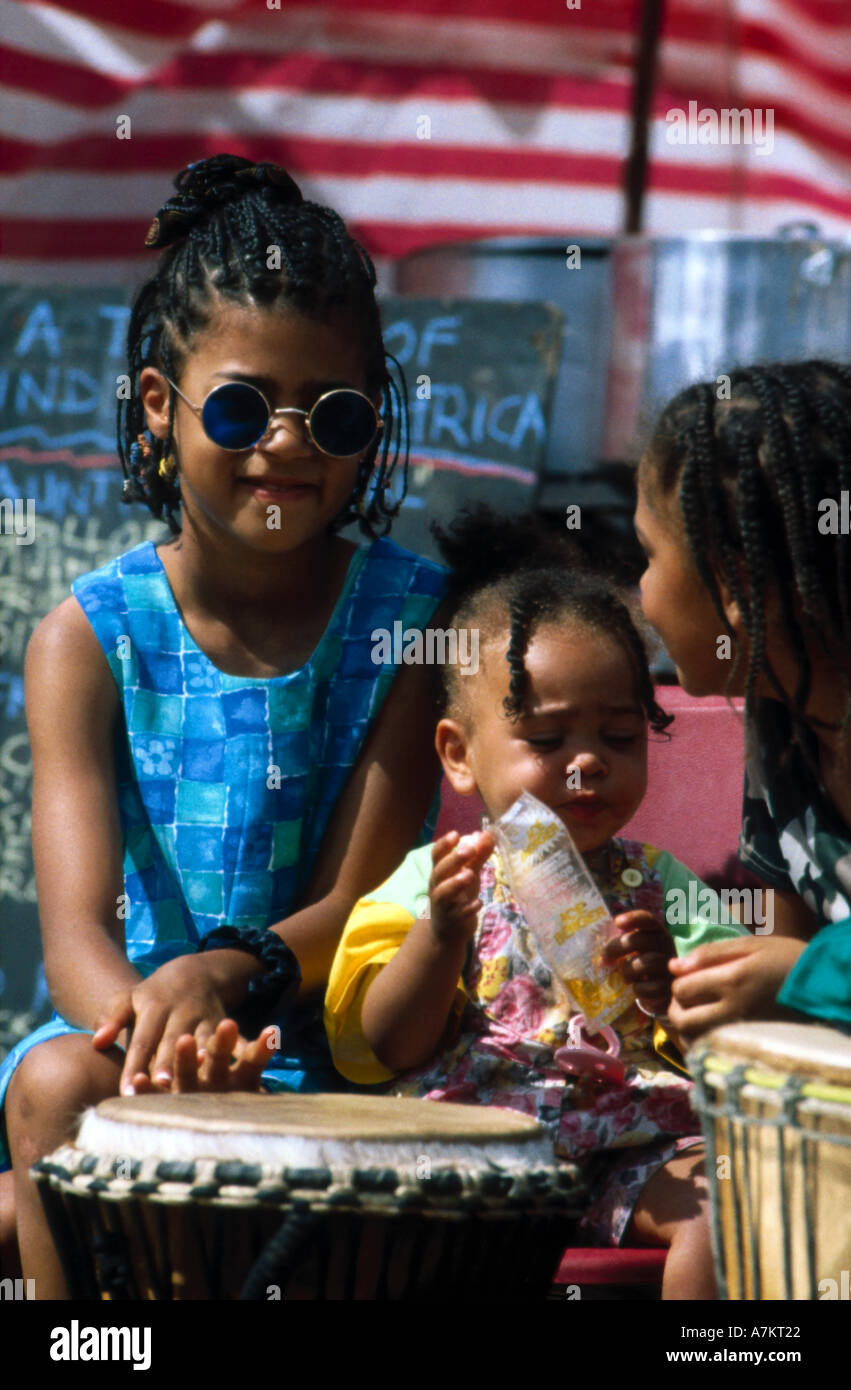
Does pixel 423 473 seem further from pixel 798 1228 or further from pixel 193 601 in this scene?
pixel 798 1228

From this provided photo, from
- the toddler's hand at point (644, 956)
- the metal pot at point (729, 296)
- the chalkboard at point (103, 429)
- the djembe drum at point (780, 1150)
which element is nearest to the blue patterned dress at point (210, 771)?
the toddler's hand at point (644, 956)

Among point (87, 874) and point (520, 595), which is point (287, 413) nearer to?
point (520, 595)

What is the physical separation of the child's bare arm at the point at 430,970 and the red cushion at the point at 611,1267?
31cm

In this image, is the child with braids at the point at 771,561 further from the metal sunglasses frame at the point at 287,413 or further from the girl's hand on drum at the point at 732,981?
the metal sunglasses frame at the point at 287,413

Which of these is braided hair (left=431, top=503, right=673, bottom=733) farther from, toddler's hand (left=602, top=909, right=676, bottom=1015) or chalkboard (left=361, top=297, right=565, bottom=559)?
chalkboard (left=361, top=297, right=565, bottom=559)

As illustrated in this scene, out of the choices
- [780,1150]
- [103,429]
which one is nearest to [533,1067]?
[780,1150]

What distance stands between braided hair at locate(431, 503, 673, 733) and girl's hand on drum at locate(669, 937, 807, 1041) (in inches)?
21.2

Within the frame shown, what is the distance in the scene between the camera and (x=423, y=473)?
4090 mm

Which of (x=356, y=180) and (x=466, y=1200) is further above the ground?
(x=356, y=180)

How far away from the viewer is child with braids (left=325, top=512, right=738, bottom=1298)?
194cm

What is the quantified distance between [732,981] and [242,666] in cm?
92
